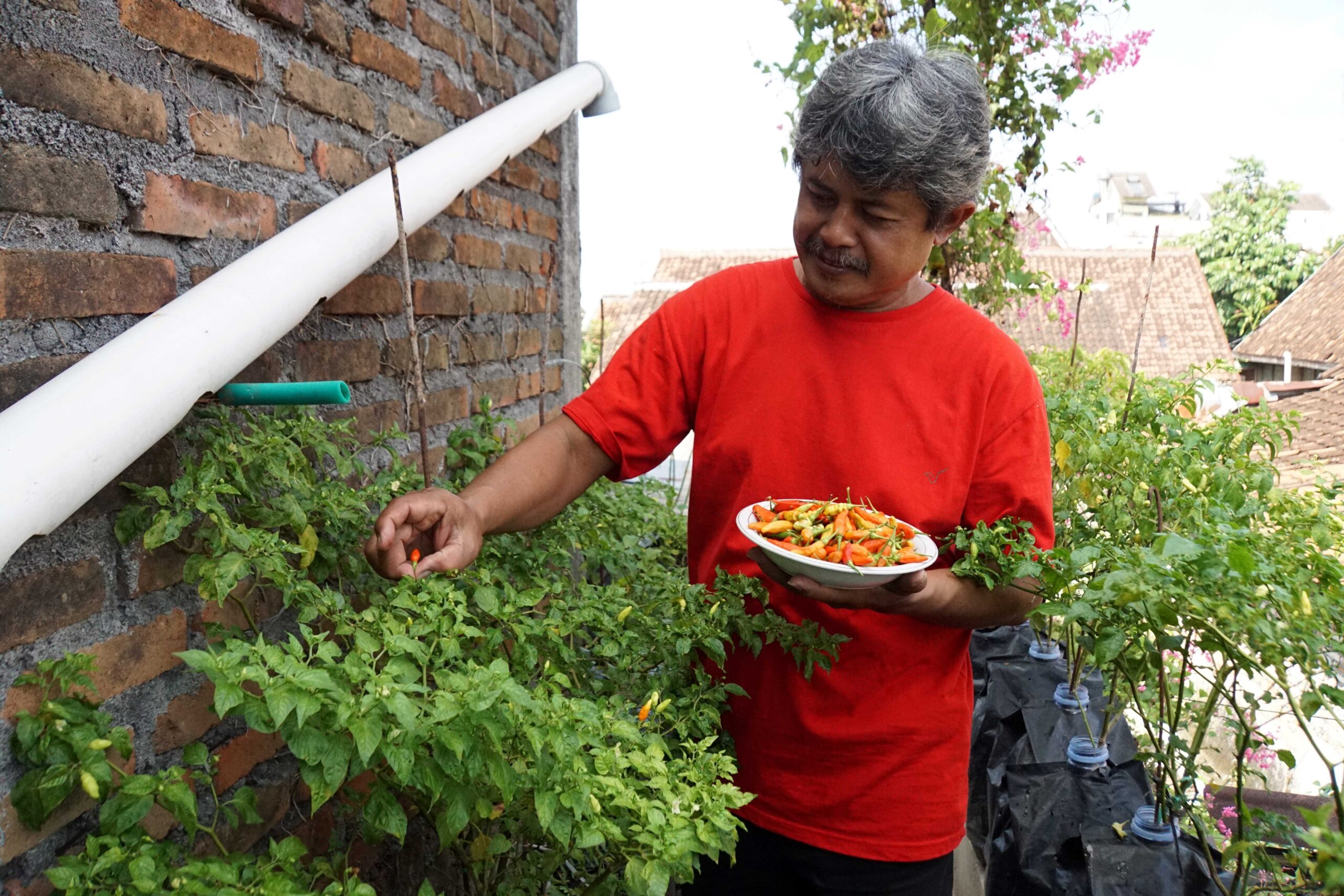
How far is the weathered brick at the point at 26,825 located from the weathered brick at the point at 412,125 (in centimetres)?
133

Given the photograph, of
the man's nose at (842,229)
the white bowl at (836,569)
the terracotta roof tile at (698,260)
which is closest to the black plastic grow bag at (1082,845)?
the white bowl at (836,569)

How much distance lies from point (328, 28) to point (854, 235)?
102 centimetres

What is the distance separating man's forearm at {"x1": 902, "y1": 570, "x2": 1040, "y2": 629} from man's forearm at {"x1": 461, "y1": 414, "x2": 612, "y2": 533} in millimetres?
608

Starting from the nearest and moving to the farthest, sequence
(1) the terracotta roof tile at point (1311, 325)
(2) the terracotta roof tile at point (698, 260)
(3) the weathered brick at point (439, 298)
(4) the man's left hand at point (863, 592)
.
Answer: (4) the man's left hand at point (863, 592), (3) the weathered brick at point (439, 298), (1) the terracotta roof tile at point (1311, 325), (2) the terracotta roof tile at point (698, 260)

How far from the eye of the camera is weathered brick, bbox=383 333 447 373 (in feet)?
6.55

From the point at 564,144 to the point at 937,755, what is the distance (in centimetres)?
213

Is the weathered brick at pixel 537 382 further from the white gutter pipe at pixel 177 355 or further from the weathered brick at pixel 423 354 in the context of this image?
the white gutter pipe at pixel 177 355

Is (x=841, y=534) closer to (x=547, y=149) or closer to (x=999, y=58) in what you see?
(x=547, y=149)

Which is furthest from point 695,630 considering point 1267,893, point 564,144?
point 564,144

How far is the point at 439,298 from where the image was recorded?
221 cm

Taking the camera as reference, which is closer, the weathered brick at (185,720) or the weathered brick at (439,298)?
the weathered brick at (185,720)

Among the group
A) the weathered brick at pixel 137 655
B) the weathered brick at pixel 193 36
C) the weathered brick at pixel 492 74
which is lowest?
the weathered brick at pixel 137 655

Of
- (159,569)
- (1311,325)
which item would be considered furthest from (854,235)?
(1311,325)

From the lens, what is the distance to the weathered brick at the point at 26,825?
3.54ft
